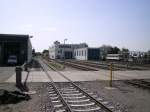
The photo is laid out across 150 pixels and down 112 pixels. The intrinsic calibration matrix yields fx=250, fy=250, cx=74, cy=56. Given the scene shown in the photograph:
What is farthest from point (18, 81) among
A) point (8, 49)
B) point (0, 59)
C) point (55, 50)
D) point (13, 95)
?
point (55, 50)

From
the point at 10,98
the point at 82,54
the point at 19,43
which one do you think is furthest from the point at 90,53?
the point at 10,98

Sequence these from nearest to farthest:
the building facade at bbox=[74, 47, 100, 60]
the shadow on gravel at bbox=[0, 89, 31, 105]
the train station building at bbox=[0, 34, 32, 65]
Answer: the shadow on gravel at bbox=[0, 89, 31, 105], the train station building at bbox=[0, 34, 32, 65], the building facade at bbox=[74, 47, 100, 60]

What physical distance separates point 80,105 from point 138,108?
2328mm

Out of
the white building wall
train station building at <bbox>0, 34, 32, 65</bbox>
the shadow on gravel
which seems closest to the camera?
the shadow on gravel

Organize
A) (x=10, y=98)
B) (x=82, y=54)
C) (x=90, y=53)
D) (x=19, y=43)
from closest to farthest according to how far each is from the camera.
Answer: (x=10, y=98) < (x=19, y=43) < (x=90, y=53) < (x=82, y=54)

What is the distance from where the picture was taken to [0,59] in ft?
167

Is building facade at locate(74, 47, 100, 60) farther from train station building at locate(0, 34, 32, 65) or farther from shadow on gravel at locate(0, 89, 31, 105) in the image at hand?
shadow on gravel at locate(0, 89, 31, 105)

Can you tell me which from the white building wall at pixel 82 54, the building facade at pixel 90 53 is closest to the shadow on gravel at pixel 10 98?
the building facade at pixel 90 53

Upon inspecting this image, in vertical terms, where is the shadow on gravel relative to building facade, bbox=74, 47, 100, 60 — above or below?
below

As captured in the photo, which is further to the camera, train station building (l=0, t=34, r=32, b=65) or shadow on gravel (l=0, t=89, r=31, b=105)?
train station building (l=0, t=34, r=32, b=65)

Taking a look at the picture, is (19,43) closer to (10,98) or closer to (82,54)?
(10,98)

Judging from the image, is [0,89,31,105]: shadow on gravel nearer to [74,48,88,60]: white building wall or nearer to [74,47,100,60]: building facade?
[74,47,100,60]: building facade

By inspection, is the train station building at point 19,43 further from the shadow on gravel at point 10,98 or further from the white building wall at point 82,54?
the white building wall at point 82,54

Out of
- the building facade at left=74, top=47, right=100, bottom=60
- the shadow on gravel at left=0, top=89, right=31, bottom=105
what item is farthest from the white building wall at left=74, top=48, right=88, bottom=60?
the shadow on gravel at left=0, top=89, right=31, bottom=105
